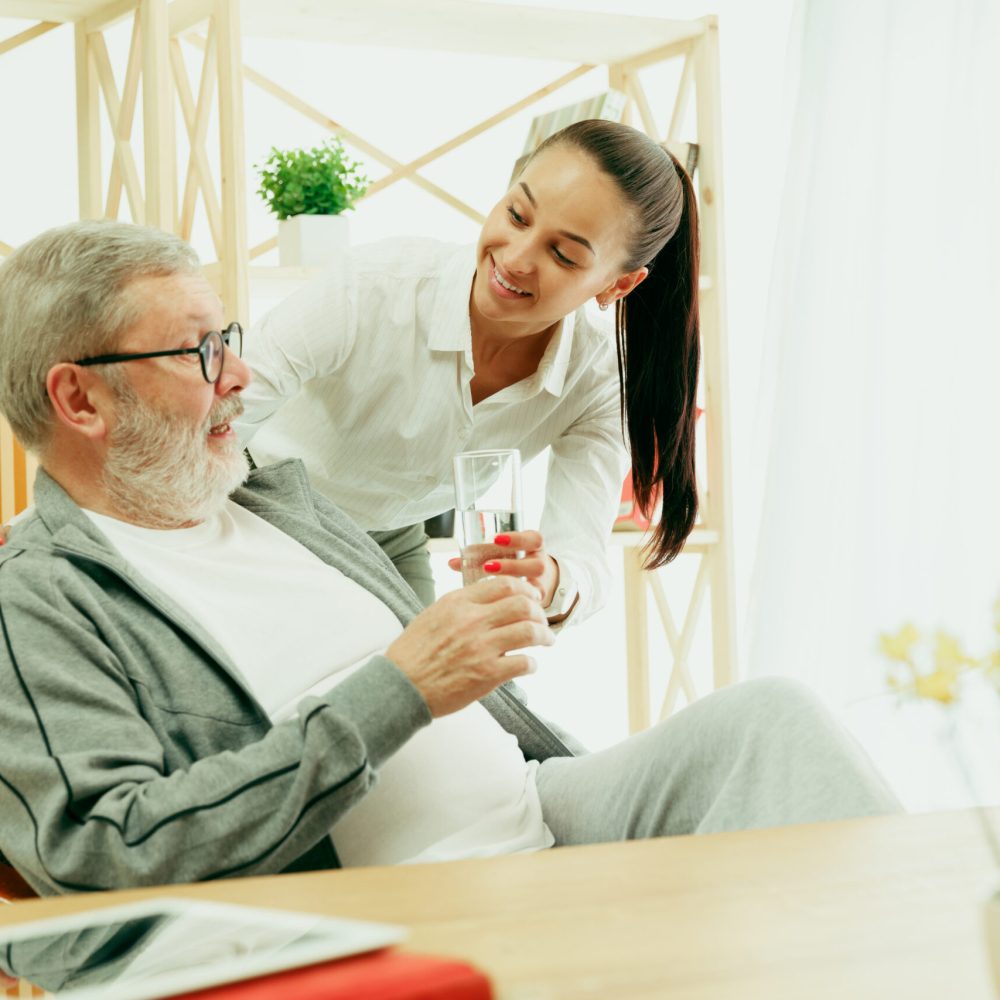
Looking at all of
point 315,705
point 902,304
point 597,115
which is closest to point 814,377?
point 902,304

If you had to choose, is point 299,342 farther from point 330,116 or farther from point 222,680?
point 330,116

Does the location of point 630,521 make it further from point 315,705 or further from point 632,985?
point 632,985

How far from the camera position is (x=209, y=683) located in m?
1.31

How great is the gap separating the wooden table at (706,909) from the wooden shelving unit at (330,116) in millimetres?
1640

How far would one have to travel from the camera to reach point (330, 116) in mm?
3047

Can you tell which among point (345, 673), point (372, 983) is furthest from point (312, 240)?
point (372, 983)

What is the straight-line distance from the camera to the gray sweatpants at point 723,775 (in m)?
1.15

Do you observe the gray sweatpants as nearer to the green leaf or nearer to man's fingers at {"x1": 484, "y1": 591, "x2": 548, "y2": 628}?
man's fingers at {"x1": 484, "y1": 591, "x2": 548, "y2": 628}

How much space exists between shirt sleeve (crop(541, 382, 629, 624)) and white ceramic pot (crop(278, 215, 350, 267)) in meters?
0.71

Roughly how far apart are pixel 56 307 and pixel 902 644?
106 centimetres

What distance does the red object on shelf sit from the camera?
1.96ft

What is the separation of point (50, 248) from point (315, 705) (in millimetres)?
600

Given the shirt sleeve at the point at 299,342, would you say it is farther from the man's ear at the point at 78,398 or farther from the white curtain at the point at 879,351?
the white curtain at the point at 879,351

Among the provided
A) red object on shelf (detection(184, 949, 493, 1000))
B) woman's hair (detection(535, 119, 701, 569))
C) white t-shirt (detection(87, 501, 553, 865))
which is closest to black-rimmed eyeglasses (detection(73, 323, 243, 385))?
white t-shirt (detection(87, 501, 553, 865))
